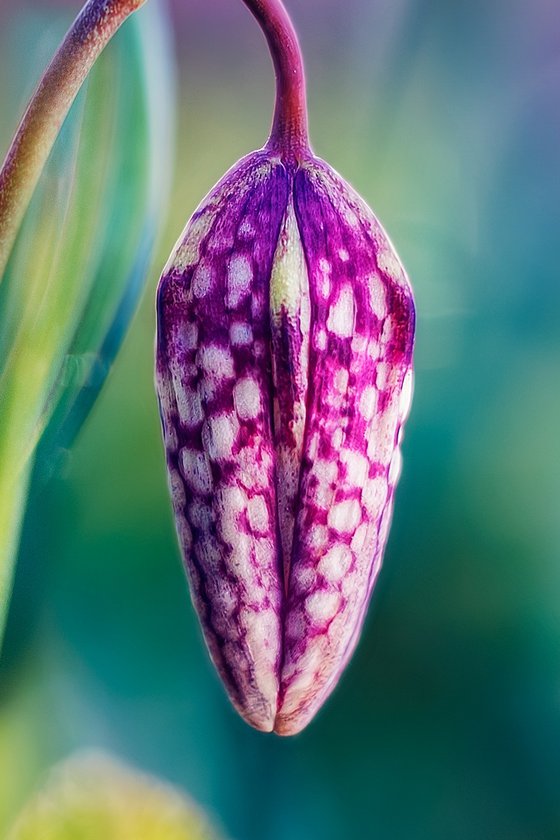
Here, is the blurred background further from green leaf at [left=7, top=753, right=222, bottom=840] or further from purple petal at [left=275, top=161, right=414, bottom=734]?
purple petal at [left=275, top=161, right=414, bottom=734]

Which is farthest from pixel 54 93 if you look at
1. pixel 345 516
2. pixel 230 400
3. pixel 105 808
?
pixel 105 808

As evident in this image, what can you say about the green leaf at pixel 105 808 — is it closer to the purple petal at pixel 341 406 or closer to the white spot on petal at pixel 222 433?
the purple petal at pixel 341 406

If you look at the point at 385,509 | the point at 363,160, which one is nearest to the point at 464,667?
the point at 385,509

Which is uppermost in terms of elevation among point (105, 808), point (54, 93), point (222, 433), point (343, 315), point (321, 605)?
point (54, 93)

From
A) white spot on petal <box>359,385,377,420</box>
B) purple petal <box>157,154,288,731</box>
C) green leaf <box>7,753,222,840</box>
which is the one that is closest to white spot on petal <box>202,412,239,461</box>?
purple petal <box>157,154,288,731</box>

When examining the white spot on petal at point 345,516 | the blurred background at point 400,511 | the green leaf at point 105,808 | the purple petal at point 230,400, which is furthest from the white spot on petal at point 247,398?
the green leaf at point 105,808

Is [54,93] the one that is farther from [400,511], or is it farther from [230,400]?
[400,511]

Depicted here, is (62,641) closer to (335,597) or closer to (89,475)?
(89,475)
